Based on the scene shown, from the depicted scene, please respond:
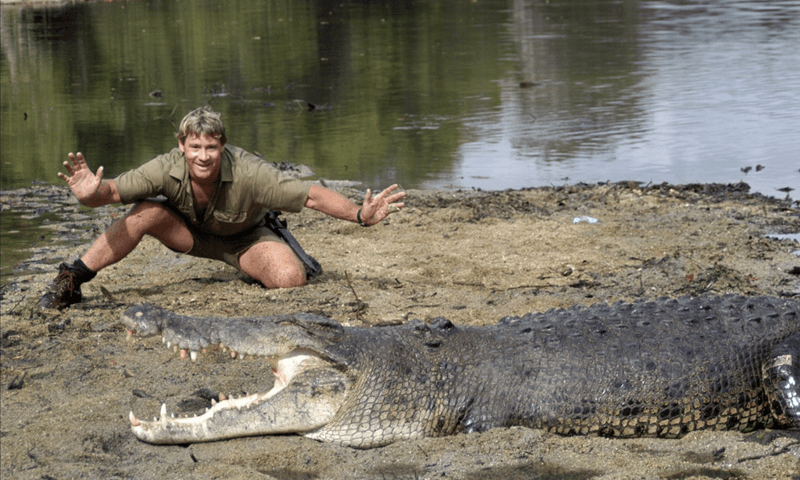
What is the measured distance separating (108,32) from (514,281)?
65.4 feet

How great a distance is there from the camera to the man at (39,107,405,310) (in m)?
4.88

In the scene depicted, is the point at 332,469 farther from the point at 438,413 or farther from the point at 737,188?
the point at 737,188

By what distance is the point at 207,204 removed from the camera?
16.9 ft

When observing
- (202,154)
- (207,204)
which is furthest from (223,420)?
(207,204)

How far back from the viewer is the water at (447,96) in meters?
8.32

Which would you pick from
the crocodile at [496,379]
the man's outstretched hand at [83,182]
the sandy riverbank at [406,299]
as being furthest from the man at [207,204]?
the crocodile at [496,379]

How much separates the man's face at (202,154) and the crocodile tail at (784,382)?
311cm

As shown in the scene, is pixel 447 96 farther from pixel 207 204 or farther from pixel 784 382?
pixel 784 382

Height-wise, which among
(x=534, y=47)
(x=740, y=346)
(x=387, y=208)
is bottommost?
→ (x=740, y=346)

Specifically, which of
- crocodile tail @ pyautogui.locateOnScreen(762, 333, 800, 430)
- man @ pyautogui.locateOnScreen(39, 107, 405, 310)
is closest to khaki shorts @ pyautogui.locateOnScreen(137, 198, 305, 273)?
man @ pyautogui.locateOnScreen(39, 107, 405, 310)

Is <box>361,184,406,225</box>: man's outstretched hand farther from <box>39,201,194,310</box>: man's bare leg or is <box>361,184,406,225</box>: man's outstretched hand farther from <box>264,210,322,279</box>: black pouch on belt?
<box>39,201,194,310</box>: man's bare leg

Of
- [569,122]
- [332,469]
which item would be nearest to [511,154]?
[569,122]

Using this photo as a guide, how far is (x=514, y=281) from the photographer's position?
5.16 m

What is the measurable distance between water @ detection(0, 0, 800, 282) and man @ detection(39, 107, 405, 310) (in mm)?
1724
